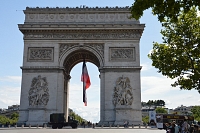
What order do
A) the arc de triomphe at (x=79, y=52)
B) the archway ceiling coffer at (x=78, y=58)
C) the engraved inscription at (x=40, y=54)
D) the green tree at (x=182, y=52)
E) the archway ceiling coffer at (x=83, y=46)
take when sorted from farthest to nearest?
1. the archway ceiling coffer at (x=78, y=58)
2. the archway ceiling coffer at (x=83, y=46)
3. the engraved inscription at (x=40, y=54)
4. the arc de triomphe at (x=79, y=52)
5. the green tree at (x=182, y=52)

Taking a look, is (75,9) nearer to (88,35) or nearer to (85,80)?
(88,35)

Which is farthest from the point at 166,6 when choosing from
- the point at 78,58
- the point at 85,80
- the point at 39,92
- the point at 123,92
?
the point at 78,58

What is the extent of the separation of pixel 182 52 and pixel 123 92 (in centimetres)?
1913

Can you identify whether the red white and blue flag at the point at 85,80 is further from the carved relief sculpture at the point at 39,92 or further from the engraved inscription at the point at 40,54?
the carved relief sculpture at the point at 39,92

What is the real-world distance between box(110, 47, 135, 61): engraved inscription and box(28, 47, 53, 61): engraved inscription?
844 cm

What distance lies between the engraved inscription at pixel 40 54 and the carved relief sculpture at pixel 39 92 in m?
2.65

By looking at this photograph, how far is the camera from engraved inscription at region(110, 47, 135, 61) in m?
37.8

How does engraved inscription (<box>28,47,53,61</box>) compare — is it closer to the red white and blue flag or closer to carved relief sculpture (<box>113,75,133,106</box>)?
the red white and blue flag

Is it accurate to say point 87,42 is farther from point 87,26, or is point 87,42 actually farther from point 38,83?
point 38,83

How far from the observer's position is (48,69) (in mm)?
37312

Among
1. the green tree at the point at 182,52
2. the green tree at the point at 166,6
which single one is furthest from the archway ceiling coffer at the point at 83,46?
the green tree at the point at 166,6

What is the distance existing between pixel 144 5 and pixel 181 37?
10071 mm

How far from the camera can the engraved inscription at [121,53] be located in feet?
124

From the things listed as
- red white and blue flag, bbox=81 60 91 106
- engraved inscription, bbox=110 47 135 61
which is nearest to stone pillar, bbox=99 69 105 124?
engraved inscription, bbox=110 47 135 61
